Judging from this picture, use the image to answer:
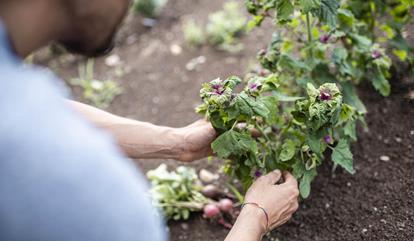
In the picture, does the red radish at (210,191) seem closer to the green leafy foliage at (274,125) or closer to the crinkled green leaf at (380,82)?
the green leafy foliage at (274,125)

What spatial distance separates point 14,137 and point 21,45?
17cm

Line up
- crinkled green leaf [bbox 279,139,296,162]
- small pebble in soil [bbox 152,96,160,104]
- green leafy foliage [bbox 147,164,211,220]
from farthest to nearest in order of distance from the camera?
small pebble in soil [bbox 152,96,160,104], green leafy foliage [bbox 147,164,211,220], crinkled green leaf [bbox 279,139,296,162]

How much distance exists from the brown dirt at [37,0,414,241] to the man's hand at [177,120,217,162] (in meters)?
0.38

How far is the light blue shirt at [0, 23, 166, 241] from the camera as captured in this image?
923 mm

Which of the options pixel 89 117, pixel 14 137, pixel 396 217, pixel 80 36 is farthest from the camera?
pixel 396 217

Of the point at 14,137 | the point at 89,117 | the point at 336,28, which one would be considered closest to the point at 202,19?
the point at 336,28

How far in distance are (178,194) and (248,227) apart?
0.69m

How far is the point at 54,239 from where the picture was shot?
3.12 ft

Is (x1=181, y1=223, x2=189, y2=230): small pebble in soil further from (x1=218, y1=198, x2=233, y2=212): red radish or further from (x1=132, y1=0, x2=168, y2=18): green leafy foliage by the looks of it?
(x1=132, y1=0, x2=168, y2=18): green leafy foliage

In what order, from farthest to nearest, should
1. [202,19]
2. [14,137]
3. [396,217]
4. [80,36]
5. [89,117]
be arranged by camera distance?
1. [202,19]
2. [396,217]
3. [89,117]
4. [80,36]
5. [14,137]

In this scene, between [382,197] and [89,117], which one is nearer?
[89,117]

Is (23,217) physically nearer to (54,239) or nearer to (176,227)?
(54,239)

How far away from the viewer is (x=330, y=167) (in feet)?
6.66

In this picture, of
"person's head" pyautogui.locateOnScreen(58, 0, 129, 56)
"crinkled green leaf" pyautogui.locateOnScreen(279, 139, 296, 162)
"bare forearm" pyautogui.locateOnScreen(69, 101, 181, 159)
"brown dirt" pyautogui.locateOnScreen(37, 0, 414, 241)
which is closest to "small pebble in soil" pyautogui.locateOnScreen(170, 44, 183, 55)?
"brown dirt" pyautogui.locateOnScreen(37, 0, 414, 241)
